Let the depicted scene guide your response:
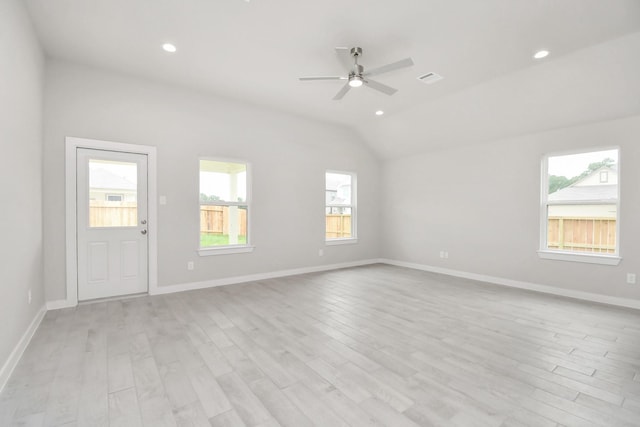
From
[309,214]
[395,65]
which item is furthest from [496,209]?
[395,65]

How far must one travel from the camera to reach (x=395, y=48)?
10.4 ft

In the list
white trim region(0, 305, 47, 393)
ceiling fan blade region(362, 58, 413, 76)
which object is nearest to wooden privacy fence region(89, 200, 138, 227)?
white trim region(0, 305, 47, 393)

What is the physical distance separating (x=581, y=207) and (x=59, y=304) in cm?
700

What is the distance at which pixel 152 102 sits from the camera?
4137 mm

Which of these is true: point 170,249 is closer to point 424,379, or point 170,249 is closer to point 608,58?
point 424,379

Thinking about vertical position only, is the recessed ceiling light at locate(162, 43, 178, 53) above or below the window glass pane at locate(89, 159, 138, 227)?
above

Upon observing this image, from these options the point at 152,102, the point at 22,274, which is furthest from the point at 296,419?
the point at 152,102

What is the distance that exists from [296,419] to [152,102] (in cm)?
427

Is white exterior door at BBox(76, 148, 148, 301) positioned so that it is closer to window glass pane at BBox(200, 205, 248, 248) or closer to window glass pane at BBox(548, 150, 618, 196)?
window glass pane at BBox(200, 205, 248, 248)

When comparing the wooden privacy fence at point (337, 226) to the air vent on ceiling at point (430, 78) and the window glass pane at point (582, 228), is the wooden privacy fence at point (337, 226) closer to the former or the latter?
the air vent on ceiling at point (430, 78)

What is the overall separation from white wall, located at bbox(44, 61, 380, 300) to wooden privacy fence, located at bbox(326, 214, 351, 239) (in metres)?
0.29

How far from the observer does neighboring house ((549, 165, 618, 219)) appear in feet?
13.1

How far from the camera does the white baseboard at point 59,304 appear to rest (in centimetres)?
354

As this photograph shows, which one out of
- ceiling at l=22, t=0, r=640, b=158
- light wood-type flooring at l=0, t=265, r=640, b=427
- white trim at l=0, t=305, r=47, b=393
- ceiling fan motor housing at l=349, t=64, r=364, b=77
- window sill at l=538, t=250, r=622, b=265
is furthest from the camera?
window sill at l=538, t=250, r=622, b=265
